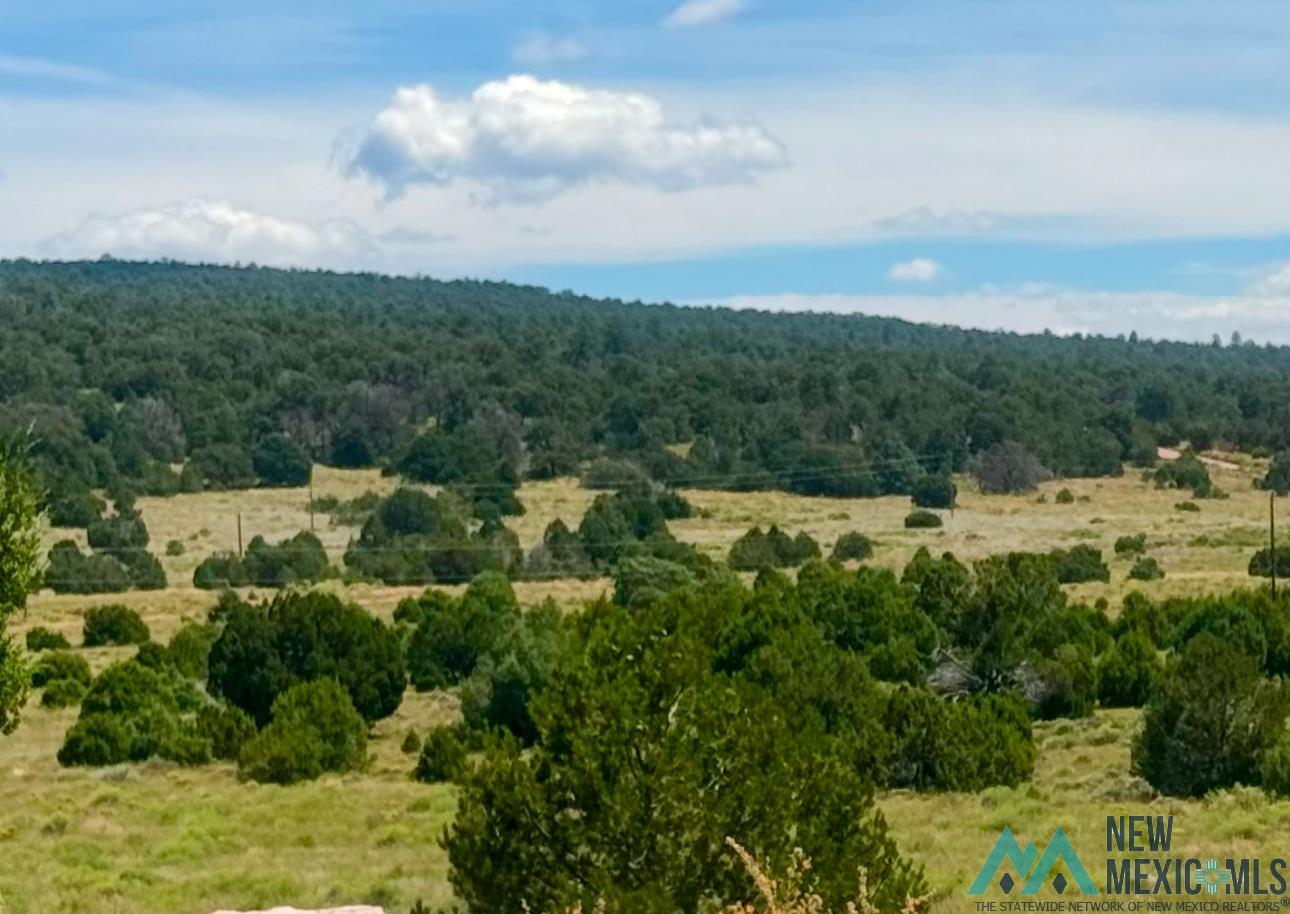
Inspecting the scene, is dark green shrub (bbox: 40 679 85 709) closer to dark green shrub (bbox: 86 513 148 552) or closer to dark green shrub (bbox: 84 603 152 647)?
dark green shrub (bbox: 84 603 152 647)

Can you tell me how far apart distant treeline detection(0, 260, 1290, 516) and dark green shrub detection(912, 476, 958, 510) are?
79.9 inches

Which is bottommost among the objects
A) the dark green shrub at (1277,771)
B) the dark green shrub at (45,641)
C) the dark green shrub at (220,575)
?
the dark green shrub at (220,575)

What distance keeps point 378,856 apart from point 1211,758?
9941 millimetres

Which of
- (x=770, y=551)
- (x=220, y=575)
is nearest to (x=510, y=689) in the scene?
(x=770, y=551)

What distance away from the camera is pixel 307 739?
25.9 m

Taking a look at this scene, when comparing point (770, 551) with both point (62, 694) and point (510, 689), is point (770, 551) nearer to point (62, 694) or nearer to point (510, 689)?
point (62, 694)

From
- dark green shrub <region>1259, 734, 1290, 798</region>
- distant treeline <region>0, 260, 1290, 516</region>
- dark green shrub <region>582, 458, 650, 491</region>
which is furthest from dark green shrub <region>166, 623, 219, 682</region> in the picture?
dark green shrub <region>582, 458, 650, 491</region>

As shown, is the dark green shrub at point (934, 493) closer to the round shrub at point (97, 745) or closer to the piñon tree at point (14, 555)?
the round shrub at point (97, 745)

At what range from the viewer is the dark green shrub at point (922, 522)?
67.8 m

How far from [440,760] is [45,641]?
19.4m

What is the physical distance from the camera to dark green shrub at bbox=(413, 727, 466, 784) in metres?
24.7

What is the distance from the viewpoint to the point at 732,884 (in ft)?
33.2

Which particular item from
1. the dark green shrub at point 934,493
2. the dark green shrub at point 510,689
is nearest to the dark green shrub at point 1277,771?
the dark green shrub at point 510,689

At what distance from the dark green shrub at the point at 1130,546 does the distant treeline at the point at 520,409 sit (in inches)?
798
